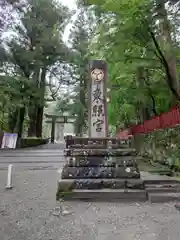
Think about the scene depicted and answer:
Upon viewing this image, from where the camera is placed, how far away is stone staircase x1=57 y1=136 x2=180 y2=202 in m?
4.77

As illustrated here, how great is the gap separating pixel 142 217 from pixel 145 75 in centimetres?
848

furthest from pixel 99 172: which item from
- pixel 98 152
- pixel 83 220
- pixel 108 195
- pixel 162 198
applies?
pixel 83 220

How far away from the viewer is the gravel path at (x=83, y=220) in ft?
10.2

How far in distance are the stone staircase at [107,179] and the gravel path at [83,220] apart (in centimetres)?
26

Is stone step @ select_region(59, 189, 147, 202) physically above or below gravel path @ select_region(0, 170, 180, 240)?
above

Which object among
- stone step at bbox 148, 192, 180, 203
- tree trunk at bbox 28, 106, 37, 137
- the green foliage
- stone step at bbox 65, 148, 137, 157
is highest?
tree trunk at bbox 28, 106, 37, 137

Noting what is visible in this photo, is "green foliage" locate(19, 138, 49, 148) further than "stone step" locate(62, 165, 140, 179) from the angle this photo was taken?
Yes

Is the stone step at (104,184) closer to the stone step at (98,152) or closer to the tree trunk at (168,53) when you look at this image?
the stone step at (98,152)

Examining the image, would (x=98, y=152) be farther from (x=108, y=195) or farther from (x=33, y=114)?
(x=33, y=114)

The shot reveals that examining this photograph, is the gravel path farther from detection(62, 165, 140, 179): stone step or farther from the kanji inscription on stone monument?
the kanji inscription on stone monument

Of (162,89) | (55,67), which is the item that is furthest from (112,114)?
(55,67)

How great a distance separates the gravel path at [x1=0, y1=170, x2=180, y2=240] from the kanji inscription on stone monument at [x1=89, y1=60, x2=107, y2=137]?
109 inches

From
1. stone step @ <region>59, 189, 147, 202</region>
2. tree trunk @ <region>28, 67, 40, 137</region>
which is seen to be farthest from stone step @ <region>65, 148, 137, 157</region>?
tree trunk @ <region>28, 67, 40, 137</region>

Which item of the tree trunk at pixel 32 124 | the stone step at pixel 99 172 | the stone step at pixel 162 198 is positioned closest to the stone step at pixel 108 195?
the stone step at pixel 162 198
